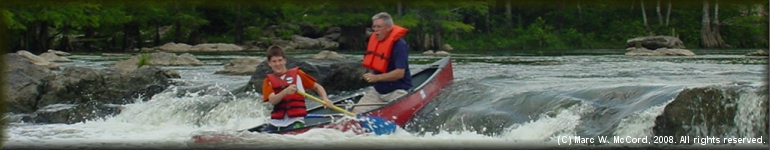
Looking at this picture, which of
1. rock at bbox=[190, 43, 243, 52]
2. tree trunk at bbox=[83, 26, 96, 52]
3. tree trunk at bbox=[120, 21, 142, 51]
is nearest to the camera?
rock at bbox=[190, 43, 243, 52]

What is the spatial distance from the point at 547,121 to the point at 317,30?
27.1 metres

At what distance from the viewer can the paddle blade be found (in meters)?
7.30

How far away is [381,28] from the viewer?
744 cm

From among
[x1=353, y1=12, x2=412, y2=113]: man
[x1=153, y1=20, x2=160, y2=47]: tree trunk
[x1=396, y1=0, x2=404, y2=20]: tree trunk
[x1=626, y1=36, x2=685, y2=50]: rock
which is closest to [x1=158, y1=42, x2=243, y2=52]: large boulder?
[x1=153, y1=20, x2=160, y2=47]: tree trunk

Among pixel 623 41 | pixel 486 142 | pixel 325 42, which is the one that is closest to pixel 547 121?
pixel 486 142

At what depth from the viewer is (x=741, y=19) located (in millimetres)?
21047

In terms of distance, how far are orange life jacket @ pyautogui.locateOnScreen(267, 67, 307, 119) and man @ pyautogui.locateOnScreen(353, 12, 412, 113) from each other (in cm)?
70

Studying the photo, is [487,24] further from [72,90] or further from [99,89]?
[72,90]

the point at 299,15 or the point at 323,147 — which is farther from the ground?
the point at 299,15

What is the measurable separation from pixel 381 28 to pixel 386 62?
1.13ft

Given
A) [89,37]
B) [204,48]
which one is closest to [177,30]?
[89,37]

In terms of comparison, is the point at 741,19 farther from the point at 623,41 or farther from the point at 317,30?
the point at 317,30

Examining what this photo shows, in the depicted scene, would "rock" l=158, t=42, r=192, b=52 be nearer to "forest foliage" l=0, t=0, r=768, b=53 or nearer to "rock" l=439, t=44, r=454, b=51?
"forest foliage" l=0, t=0, r=768, b=53

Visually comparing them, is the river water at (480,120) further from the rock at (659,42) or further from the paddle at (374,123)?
the rock at (659,42)
